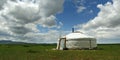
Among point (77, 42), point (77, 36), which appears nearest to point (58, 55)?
point (77, 42)

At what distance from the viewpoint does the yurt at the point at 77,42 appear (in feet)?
138

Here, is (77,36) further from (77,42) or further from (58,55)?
(58,55)

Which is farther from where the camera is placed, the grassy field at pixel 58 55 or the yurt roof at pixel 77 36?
the yurt roof at pixel 77 36

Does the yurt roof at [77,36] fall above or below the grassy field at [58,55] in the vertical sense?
above

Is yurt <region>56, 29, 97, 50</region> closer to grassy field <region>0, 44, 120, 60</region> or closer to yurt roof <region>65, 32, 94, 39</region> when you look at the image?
yurt roof <region>65, 32, 94, 39</region>

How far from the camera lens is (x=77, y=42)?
42.0 m

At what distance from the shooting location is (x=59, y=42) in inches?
1757

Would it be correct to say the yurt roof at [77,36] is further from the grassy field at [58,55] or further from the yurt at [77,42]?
the grassy field at [58,55]

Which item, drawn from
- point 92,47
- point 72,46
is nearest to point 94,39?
point 92,47

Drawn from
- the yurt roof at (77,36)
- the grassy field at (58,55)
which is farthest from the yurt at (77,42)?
the grassy field at (58,55)

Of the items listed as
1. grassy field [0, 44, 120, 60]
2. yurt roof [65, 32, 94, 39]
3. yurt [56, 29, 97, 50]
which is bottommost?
grassy field [0, 44, 120, 60]

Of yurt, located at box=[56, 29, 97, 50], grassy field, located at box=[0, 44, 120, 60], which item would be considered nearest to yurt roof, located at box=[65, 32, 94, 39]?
yurt, located at box=[56, 29, 97, 50]

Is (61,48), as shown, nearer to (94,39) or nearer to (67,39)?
(67,39)

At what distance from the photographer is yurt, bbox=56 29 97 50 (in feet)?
138
